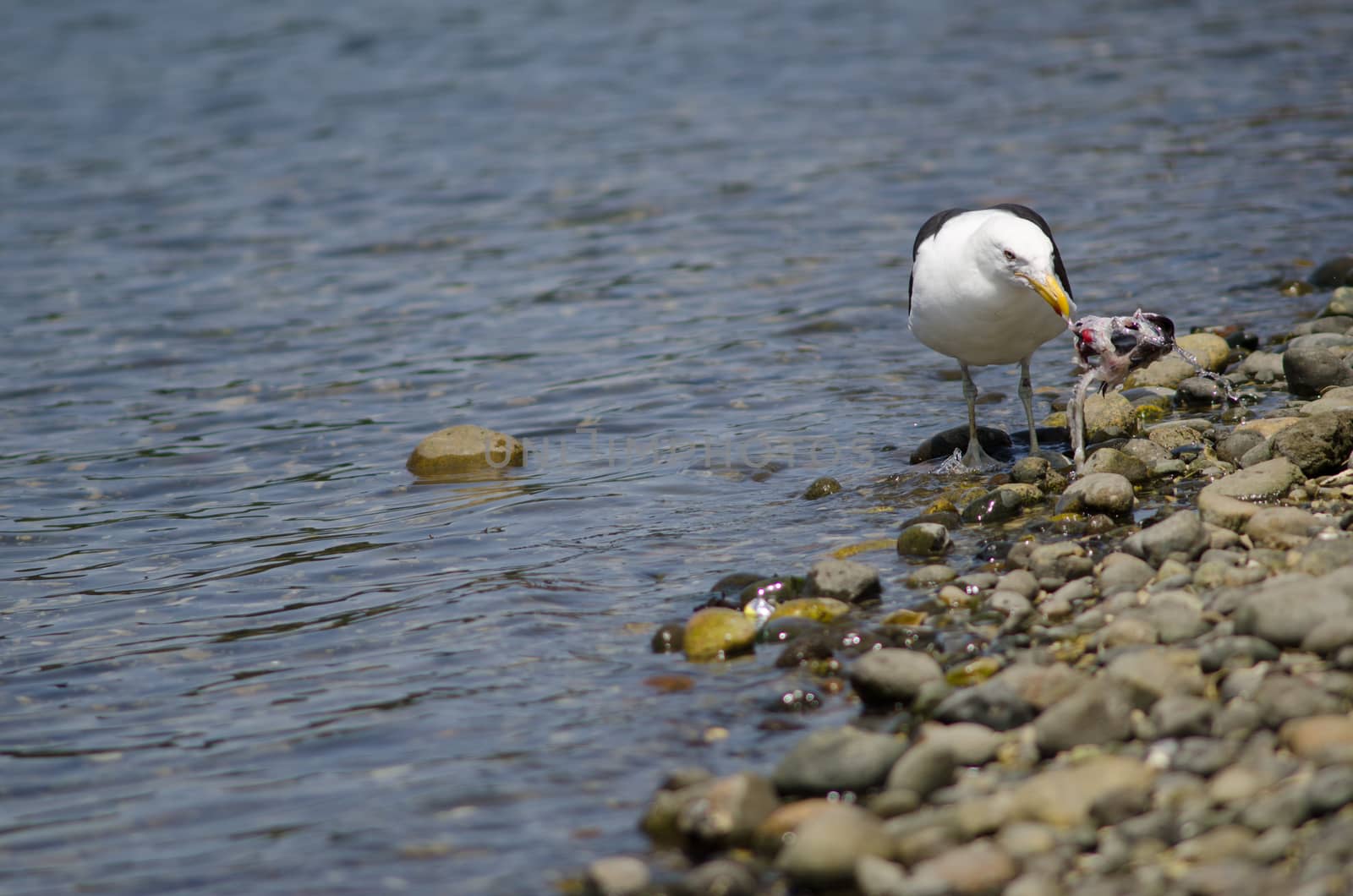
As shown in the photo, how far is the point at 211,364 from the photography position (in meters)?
11.7

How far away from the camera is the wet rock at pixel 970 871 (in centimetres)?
403

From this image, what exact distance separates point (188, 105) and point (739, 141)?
8681mm

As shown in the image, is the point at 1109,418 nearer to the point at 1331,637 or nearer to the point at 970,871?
the point at 1331,637

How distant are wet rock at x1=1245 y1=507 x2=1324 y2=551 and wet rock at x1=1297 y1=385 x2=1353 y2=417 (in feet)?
4.79

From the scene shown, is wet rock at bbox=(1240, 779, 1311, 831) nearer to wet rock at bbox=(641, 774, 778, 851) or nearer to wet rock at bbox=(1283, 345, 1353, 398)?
wet rock at bbox=(641, 774, 778, 851)

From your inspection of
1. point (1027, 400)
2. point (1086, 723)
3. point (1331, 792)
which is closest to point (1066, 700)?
point (1086, 723)

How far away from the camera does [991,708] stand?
4.92 metres

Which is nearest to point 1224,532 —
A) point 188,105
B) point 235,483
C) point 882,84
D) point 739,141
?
point 235,483

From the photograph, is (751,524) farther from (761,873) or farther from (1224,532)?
(761,873)

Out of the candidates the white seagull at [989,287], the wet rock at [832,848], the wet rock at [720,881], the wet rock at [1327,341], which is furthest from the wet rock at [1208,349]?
the wet rock at [720,881]

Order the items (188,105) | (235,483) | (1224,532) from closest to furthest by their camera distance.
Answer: (1224,532)
(235,483)
(188,105)

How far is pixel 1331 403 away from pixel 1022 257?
1.99 meters

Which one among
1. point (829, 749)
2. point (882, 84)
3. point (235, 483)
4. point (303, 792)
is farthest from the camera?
point (882, 84)

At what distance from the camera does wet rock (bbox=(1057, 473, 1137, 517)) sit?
681cm
